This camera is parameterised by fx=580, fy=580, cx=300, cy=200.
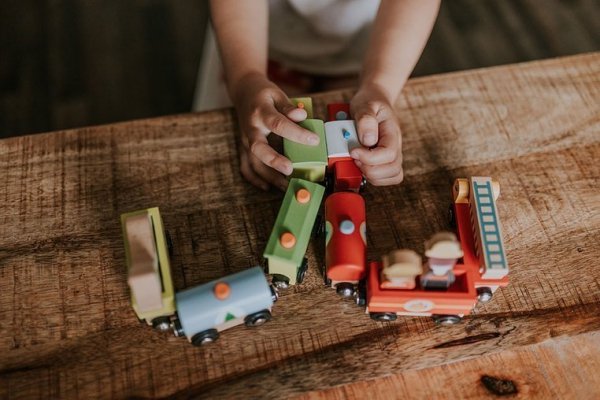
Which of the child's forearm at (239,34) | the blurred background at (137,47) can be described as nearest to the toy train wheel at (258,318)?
the child's forearm at (239,34)

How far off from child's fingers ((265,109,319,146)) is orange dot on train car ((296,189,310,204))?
0.21 ft

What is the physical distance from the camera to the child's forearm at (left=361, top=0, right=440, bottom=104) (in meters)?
0.73

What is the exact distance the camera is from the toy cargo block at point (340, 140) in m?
0.61

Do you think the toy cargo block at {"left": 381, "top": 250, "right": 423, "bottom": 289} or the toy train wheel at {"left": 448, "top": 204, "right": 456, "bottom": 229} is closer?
the toy cargo block at {"left": 381, "top": 250, "right": 423, "bottom": 289}

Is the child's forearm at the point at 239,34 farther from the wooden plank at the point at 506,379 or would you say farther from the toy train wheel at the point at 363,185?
the wooden plank at the point at 506,379

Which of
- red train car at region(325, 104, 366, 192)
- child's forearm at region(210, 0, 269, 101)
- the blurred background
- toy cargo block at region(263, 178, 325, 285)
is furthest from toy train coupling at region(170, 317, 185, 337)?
the blurred background

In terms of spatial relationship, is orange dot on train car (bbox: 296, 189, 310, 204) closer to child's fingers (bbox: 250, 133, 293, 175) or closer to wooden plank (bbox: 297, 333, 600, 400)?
child's fingers (bbox: 250, 133, 293, 175)

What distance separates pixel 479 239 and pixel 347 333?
6.2 inches

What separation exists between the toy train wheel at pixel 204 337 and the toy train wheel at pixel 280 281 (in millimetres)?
74

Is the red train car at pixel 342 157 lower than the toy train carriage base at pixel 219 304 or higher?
higher

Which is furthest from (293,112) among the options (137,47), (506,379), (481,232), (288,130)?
(137,47)

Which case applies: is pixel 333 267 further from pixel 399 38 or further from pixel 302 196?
pixel 399 38

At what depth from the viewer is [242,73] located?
2.38 ft

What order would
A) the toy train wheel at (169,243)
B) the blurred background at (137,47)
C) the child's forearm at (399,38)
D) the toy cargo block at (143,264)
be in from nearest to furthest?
the toy cargo block at (143,264)
the toy train wheel at (169,243)
the child's forearm at (399,38)
the blurred background at (137,47)
